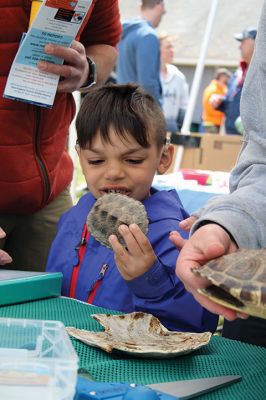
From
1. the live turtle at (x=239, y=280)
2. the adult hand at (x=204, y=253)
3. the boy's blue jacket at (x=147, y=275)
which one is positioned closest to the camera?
the live turtle at (x=239, y=280)

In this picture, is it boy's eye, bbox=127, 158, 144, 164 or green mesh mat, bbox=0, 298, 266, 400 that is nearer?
green mesh mat, bbox=0, 298, 266, 400

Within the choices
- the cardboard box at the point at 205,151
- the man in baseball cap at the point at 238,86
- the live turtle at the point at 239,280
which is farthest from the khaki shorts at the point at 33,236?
the cardboard box at the point at 205,151

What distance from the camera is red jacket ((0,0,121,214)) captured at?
6.34 feet

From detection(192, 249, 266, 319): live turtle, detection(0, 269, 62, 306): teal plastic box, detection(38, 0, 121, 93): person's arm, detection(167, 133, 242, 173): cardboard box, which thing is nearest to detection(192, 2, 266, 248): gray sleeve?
detection(192, 249, 266, 319): live turtle

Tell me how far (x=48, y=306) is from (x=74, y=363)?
2.43ft

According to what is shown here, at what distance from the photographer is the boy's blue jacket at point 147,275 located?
1645 mm

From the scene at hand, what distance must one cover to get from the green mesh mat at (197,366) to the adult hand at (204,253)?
0.15 metres

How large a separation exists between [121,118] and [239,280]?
3.54 feet

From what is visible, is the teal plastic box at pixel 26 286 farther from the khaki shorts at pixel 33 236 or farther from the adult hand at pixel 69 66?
the adult hand at pixel 69 66

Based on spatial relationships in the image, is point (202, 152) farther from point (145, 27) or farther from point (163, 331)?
point (163, 331)

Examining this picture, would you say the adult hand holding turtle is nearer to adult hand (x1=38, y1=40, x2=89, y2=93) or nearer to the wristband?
adult hand (x1=38, y1=40, x2=89, y2=93)

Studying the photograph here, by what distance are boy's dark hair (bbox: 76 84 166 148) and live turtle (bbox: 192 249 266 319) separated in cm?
96

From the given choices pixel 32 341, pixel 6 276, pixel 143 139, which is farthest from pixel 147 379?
pixel 143 139

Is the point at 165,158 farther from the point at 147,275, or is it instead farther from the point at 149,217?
the point at 147,275
